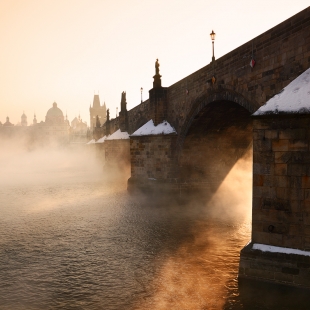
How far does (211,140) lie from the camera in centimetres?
1988

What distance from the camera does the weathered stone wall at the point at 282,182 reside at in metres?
7.18

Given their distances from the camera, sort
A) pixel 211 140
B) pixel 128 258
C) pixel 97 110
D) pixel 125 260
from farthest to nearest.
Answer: pixel 97 110 < pixel 211 140 < pixel 128 258 < pixel 125 260

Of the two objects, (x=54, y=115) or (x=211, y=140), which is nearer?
(x=211, y=140)

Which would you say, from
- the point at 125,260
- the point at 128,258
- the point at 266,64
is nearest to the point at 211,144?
the point at 266,64

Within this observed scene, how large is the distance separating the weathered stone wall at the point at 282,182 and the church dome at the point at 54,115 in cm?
12533

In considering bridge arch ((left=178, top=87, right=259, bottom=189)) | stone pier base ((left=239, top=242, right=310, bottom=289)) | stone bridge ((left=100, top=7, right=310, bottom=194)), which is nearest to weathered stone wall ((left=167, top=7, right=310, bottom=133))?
stone bridge ((left=100, top=7, right=310, bottom=194))

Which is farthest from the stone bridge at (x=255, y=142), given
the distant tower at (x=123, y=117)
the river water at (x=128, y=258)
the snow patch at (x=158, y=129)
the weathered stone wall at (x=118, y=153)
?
the distant tower at (x=123, y=117)

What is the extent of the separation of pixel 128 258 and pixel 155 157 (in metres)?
12.0

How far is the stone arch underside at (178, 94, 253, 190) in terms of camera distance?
17109 millimetres

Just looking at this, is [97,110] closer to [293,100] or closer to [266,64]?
[266,64]

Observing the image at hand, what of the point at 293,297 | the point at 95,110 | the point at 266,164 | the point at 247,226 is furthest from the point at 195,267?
the point at 95,110

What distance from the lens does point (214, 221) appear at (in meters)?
13.7

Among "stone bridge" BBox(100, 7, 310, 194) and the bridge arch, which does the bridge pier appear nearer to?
"stone bridge" BBox(100, 7, 310, 194)

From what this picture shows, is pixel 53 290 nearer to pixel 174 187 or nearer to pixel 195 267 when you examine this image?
pixel 195 267
